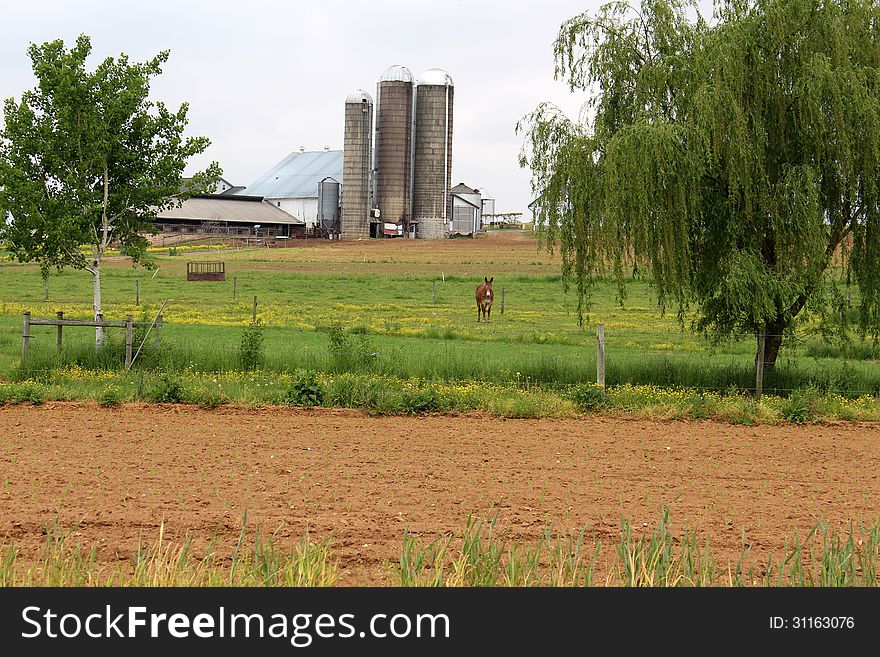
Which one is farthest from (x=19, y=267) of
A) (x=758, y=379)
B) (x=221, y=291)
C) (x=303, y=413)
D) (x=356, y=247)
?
(x=758, y=379)

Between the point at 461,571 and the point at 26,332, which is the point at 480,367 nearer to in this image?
the point at 26,332

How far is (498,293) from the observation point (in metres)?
40.7

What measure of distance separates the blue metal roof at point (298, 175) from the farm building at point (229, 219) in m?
3.15

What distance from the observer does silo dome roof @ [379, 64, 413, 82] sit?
273ft

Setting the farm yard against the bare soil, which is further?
the bare soil

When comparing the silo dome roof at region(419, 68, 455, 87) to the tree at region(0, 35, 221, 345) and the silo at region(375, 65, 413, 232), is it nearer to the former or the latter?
the silo at region(375, 65, 413, 232)

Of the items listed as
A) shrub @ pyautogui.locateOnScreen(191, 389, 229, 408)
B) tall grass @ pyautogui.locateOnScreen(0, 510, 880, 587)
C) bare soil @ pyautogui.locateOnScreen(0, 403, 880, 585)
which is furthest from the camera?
shrub @ pyautogui.locateOnScreen(191, 389, 229, 408)

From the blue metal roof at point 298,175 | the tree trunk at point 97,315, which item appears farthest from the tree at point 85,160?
the blue metal roof at point 298,175

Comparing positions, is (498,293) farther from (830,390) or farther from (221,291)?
(830,390)

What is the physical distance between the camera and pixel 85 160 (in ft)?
62.7

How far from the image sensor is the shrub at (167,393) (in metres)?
16.2

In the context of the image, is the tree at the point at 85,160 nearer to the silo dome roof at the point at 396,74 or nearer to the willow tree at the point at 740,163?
the willow tree at the point at 740,163

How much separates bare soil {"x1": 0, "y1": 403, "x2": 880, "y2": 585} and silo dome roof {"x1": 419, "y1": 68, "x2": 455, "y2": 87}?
70.8 m

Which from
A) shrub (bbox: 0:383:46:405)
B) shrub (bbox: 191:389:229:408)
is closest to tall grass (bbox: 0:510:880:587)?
shrub (bbox: 191:389:229:408)
